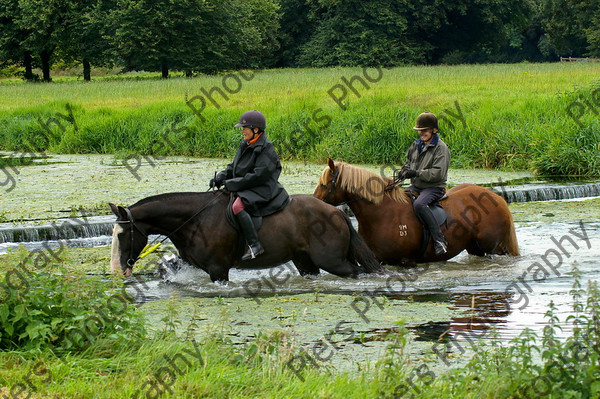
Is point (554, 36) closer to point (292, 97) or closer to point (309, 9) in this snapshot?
point (309, 9)

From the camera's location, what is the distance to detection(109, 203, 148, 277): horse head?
29.4ft

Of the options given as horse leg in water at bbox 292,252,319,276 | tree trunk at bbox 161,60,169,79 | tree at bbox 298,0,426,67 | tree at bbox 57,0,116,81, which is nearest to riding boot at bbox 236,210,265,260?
horse leg in water at bbox 292,252,319,276

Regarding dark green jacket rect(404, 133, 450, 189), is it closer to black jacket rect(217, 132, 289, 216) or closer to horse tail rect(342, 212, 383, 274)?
horse tail rect(342, 212, 383, 274)

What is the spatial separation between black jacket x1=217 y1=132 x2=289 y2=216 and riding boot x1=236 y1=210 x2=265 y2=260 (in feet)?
0.47

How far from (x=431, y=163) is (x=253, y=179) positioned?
238 centimetres

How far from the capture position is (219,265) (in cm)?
927

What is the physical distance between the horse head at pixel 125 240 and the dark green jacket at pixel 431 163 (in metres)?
3.46

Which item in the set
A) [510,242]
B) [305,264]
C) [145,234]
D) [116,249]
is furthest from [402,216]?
[116,249]

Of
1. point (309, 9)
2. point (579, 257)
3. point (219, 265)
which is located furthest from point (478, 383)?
point (309, 9)

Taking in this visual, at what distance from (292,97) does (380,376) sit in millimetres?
Result: 22232

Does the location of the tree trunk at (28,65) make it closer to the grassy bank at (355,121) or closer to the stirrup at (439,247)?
the grassy bank at (355,121)

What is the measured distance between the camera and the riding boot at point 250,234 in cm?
907

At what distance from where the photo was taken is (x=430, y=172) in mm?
9977

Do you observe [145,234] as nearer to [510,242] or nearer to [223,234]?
[223,234]
